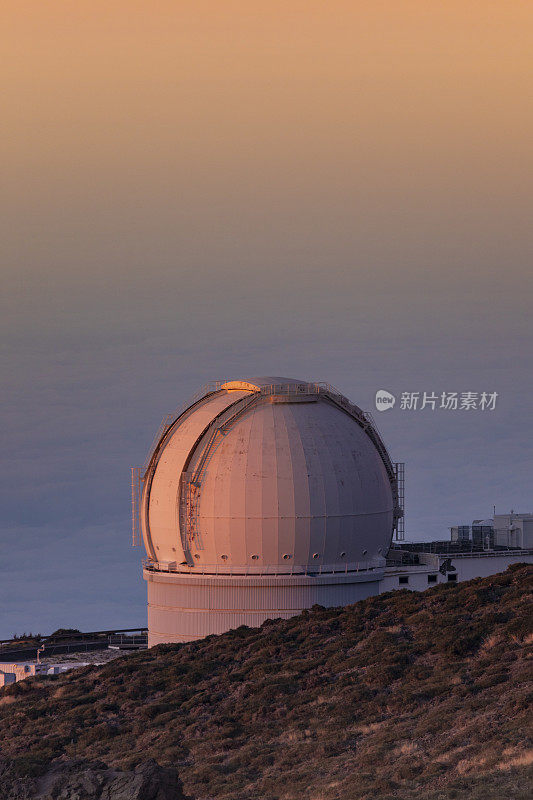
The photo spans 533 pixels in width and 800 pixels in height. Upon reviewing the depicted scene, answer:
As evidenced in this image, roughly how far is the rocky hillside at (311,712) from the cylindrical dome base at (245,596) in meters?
3.24

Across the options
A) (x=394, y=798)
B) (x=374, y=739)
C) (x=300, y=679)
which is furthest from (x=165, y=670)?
(x=394, y=798)

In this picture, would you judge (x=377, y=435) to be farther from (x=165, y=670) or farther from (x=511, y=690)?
(x=511, y=690)

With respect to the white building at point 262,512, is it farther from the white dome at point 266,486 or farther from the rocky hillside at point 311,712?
the rocky hillside at point 311,712

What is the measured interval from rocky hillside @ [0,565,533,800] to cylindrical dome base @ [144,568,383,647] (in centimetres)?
324

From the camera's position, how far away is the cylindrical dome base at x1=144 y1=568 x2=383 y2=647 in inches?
1922

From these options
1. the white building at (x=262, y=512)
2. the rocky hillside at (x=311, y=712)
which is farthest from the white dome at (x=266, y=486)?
the rocky hillside at (x=311, y=712)

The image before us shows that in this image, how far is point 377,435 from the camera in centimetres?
5275


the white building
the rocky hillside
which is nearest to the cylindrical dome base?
the white building

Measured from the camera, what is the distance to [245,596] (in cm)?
4891

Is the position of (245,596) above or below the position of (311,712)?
above

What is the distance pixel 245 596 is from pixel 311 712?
1807cm

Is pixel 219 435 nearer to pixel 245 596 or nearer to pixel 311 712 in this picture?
pixel 245 596

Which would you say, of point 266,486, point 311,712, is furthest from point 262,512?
point 311,712

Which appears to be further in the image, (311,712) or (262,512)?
(262,512)
